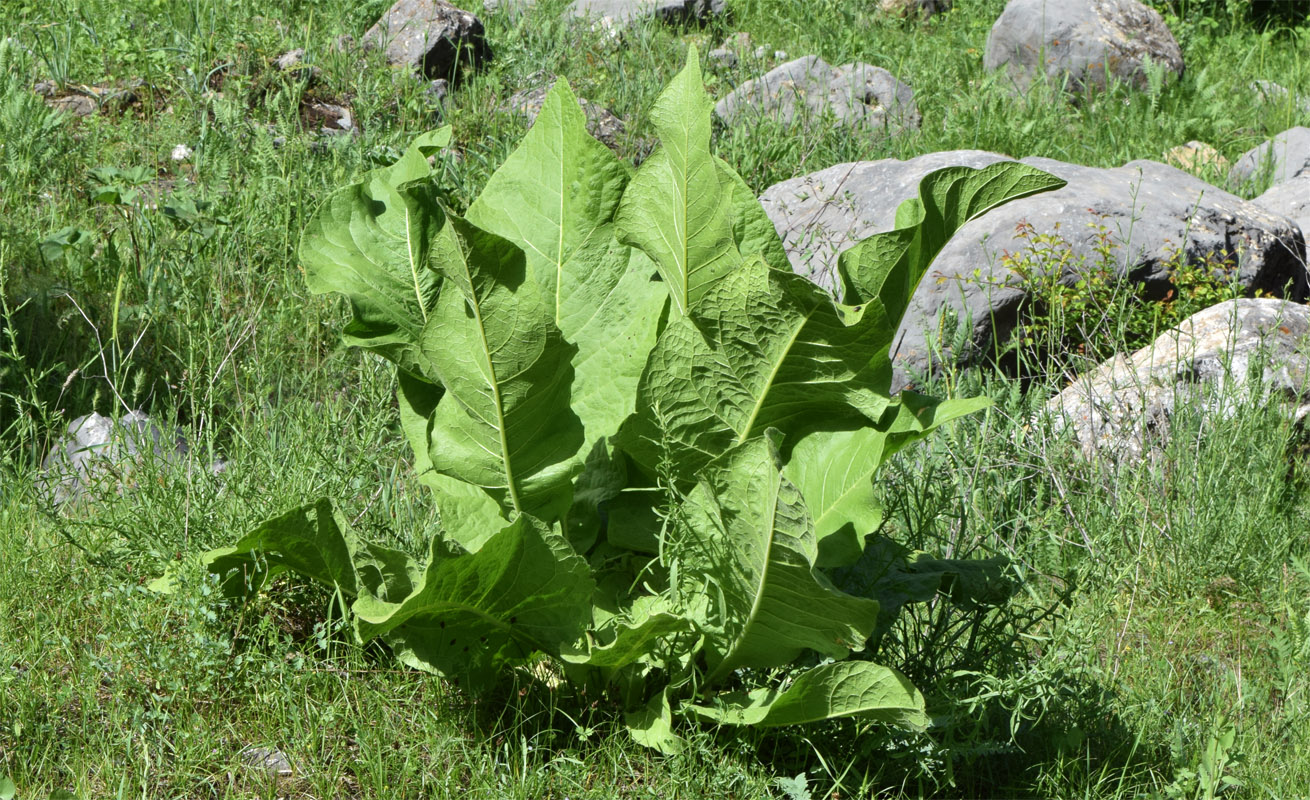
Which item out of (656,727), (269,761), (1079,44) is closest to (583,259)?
(656,727)

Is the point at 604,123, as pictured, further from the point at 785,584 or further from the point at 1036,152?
the point at 785,584

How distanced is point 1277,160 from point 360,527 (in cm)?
680

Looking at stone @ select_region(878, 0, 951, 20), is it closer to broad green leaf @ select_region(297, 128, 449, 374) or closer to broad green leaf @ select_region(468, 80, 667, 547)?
broad green leaf @ select_region(468, 80, 667, 547)

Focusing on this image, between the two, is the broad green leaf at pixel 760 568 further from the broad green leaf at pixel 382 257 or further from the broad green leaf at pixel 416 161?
the broad green leaf at pixel 416 161

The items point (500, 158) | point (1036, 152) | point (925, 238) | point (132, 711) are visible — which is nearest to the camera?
point (925, 238)

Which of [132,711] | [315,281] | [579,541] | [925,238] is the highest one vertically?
→ [925,238]

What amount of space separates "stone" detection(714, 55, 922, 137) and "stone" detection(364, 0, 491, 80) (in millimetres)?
1637

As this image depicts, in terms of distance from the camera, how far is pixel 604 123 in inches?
259

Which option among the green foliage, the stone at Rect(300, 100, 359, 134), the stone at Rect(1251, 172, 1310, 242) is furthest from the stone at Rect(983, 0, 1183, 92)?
the stone at Rect(300, 100, 359, 134)

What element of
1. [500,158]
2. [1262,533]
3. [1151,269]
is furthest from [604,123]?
[1262,533]

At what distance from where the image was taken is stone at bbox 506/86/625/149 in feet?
21.1

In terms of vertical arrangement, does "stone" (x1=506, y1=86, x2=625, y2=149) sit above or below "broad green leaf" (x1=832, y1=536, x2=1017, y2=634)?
below

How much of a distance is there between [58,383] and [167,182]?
5.66 ft

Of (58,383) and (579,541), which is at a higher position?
(579,541)
